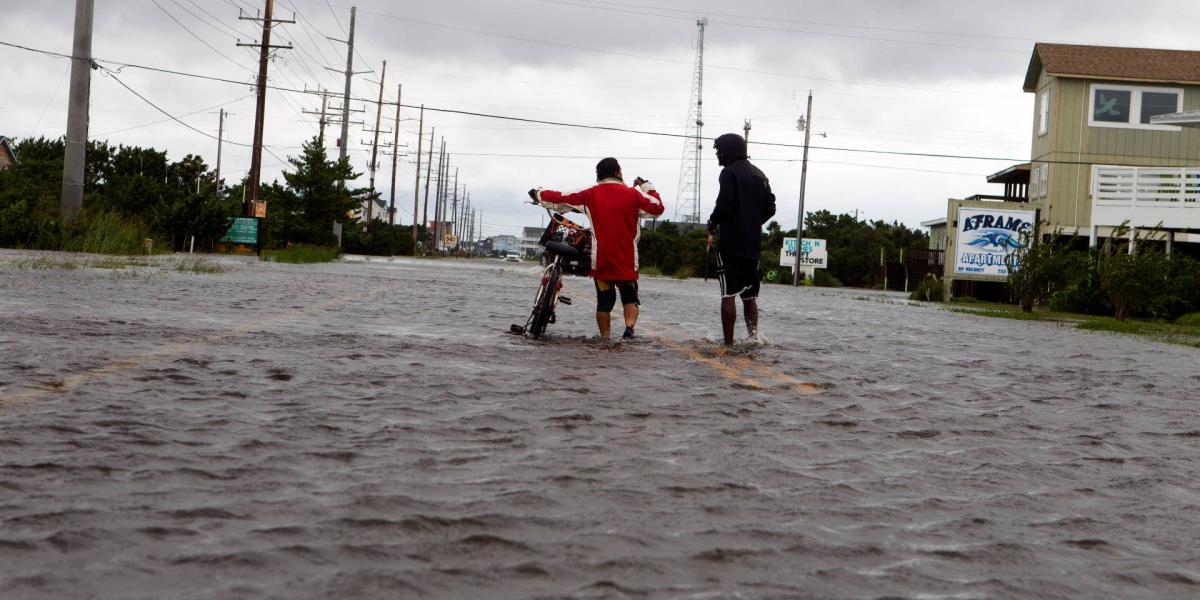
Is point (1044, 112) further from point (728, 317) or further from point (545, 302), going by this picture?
point (545, 302)

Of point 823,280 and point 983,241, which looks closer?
point 983,241

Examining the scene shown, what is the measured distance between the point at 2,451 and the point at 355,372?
10.4 feet

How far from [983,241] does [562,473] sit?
32673 millimetres

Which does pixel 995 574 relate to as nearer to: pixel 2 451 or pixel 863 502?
pixel 863 502

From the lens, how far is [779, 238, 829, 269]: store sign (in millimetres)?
60625

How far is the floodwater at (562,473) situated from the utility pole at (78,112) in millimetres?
25070

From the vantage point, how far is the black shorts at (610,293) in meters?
11.5

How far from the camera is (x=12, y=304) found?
11.8 meters

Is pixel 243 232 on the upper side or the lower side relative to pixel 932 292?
upper

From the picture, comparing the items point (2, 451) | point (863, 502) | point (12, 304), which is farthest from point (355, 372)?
point (12, 304)

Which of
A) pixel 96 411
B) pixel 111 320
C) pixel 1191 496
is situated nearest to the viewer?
pixel 1191 496

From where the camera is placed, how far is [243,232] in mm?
47969

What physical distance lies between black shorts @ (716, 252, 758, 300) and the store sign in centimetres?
4909

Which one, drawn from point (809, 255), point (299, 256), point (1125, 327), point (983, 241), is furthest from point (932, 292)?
point (809, 255)
